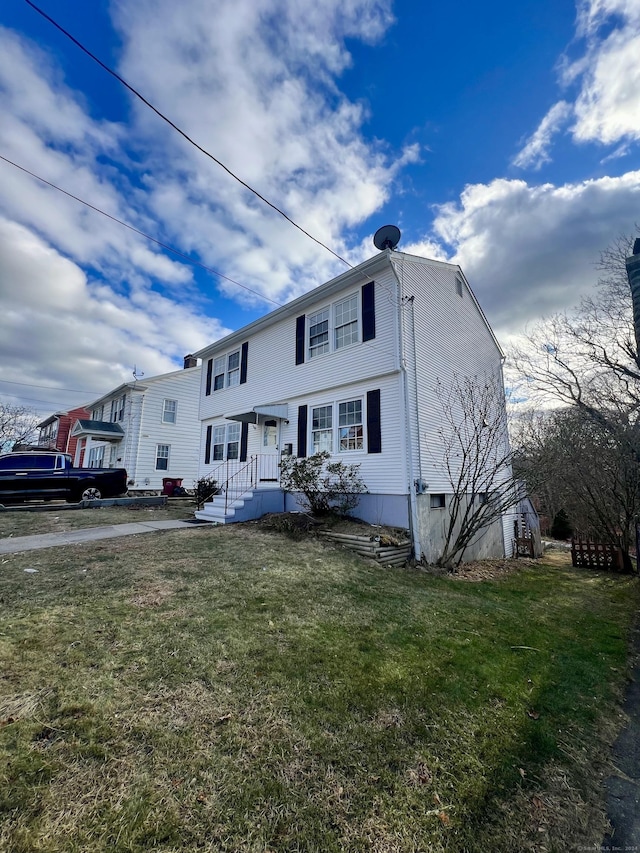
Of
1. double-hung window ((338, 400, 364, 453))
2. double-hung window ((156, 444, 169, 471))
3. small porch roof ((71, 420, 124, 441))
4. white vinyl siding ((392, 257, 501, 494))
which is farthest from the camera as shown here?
double-hung window ((156, 444, 169, 471))

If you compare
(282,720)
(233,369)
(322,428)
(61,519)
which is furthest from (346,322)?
(282,720)

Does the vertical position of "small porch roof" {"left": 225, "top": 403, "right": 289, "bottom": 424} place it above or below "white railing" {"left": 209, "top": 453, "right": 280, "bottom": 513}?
above

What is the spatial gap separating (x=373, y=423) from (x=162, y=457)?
14854 mm

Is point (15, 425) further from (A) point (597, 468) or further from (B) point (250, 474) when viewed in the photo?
(A) point (597, 468)

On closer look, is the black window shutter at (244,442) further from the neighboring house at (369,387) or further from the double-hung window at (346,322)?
the double-hung window at (346,322)

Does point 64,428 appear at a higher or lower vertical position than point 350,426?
higher

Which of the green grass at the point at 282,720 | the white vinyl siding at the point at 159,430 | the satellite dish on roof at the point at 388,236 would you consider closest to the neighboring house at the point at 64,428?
the white vinyl siding at the point at 159,430

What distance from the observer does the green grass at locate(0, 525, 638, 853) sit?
179 cm

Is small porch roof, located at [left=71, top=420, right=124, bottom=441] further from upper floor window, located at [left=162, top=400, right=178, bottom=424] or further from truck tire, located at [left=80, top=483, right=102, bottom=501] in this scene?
truck tire, located at [left=80, top=483, right=102, bottom=501]

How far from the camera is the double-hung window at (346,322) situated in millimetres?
10352

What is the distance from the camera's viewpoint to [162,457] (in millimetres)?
20266

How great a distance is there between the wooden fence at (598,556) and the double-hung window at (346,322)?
9.71 m

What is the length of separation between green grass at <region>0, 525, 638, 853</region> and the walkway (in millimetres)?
1890

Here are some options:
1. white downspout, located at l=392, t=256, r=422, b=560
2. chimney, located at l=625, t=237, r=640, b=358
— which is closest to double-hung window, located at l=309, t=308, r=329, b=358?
white downspout, located at l=392, t=256, r=422, b=560
